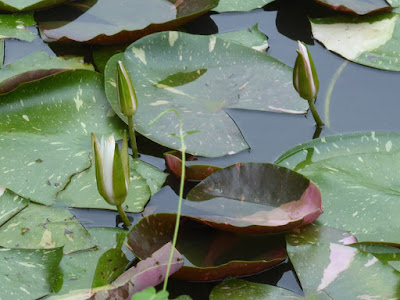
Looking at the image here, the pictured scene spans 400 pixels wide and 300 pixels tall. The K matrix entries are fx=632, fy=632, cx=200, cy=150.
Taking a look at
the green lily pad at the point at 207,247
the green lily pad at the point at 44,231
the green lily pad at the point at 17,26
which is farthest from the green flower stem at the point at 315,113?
the green lily pad at the point at 17,26

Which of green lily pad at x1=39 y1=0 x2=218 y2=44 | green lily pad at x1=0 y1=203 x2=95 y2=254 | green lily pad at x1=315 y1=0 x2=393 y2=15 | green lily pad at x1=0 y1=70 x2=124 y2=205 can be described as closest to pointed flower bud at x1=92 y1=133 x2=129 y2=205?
green lily pad at x1=0 y1=203 x2=95 y2=254

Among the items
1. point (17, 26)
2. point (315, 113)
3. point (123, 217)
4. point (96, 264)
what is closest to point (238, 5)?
point (315, 113)

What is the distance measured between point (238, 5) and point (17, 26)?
0.69m

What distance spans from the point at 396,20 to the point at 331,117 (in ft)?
1.65

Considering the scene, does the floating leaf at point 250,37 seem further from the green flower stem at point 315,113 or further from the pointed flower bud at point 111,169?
the pointed flower bud at point 111,169

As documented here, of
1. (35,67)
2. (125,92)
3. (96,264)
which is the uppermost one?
(125,92)

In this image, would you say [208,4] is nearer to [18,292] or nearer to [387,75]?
[387,75]

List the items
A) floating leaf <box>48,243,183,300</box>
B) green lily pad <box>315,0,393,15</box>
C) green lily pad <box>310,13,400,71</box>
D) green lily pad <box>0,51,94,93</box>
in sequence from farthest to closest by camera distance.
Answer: green lily pad <box>315,0,393,15</box> → green lily pad <box>310,13,400,71</box> → green lily pad <box>0,51,94,93</box> → floating leaf <box>48,243,183,300</box>

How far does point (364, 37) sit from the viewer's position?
1877mm

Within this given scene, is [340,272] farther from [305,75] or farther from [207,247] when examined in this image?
[305,75]

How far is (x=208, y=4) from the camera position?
1.88 m

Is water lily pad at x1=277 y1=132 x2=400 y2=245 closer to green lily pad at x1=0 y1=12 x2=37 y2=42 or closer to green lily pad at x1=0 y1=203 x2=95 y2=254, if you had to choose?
green lily pad at x1=0 y1=203 x2=95 y2=254

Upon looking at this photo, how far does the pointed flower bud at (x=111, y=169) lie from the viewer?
117 centimetres

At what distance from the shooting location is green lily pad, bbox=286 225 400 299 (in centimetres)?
118
